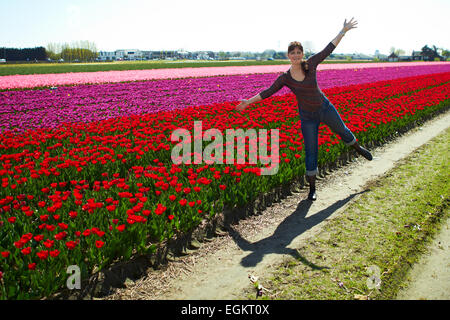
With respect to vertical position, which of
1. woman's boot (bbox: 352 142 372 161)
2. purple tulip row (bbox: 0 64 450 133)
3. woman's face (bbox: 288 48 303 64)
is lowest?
woman's boot (bbox: 352 142 372 161)

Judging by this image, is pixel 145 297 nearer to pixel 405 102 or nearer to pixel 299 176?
pixel 299 176

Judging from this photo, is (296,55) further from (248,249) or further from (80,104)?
(80,104)

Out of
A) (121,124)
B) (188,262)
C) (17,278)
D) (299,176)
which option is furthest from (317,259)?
(121,124)

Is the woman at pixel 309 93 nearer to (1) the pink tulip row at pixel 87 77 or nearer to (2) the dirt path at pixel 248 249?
(2) the dirt path at pixel 248 249

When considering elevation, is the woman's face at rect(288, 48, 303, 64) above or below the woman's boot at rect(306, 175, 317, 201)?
above

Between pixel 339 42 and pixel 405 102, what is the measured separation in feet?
29.8

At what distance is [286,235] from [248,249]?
627mm

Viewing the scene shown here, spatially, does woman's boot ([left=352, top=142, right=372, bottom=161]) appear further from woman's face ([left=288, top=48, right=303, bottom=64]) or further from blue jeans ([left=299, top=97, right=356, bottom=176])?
woman's face ([left=288, top=48, right=303, bottom=64])

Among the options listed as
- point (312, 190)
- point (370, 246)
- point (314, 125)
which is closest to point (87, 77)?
point (312, 190)

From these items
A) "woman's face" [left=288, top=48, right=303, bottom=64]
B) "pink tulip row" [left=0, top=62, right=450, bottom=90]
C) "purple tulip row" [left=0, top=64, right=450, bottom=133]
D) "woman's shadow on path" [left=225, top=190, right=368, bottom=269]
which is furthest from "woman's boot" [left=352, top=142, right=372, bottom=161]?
"pink tulip row" [left=0, top=62, right=450, bottom=90]

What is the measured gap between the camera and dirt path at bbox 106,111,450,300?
3555mm

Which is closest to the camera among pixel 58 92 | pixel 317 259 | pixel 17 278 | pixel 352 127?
pixel 17 278

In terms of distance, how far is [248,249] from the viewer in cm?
433

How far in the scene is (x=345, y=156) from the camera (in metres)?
7.73
